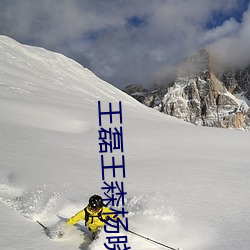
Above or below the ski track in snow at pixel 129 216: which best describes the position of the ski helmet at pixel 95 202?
above

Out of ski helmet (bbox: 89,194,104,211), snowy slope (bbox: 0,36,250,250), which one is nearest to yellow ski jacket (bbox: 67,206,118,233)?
ski helmet (bbox: 89,194,104,211)

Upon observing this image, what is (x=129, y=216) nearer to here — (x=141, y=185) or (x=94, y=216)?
(x=94, y=216)

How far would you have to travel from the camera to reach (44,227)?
217 inches

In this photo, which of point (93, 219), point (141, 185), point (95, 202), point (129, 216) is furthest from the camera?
point (141, 185)

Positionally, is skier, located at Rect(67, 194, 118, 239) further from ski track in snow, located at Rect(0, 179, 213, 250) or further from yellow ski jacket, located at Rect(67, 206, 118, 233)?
ski track in snow, located at Rect(0, 179, 213, 250)

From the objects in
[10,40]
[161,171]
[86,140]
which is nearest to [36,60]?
[10,40]

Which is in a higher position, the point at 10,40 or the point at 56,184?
the point at 10,40

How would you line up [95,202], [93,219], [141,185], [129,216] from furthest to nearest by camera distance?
1. [141,185]
2. [129,216]
3. [93,219]
4. [95,202]

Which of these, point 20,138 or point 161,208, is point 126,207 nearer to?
point 161,208

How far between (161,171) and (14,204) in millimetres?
4253

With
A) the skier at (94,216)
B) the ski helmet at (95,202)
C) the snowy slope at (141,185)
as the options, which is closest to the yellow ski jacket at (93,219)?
the skier at (94,216)

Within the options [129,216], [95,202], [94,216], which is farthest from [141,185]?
[95,202]

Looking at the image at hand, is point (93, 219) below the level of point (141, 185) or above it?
below

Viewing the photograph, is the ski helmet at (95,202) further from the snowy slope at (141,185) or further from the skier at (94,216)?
the snowy slope at (141,185)
